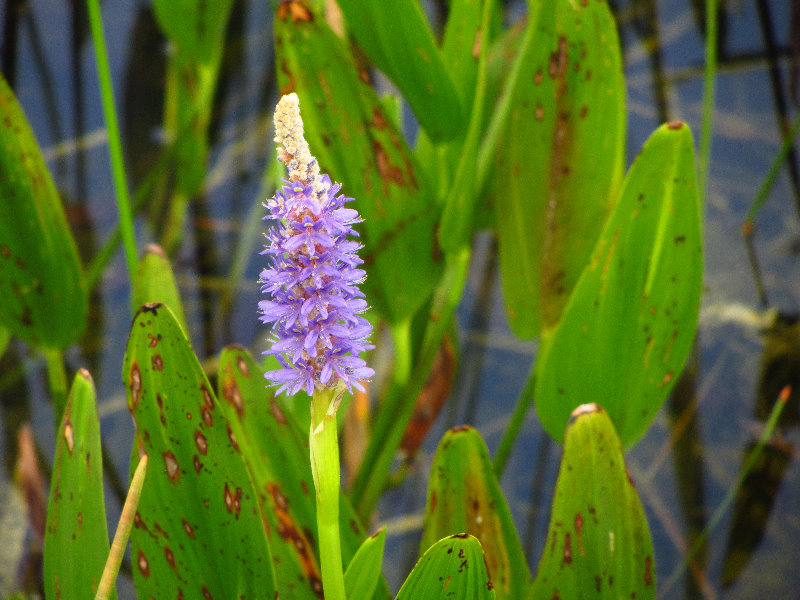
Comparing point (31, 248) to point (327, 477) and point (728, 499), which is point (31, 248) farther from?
point (728, 499)

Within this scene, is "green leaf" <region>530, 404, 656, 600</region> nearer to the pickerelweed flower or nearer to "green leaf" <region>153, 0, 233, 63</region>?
the pickerelweed flower

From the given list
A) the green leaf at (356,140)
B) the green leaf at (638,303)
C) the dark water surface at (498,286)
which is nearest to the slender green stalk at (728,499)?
the dark water surface at (498,286)

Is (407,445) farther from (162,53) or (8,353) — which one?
(162,53)

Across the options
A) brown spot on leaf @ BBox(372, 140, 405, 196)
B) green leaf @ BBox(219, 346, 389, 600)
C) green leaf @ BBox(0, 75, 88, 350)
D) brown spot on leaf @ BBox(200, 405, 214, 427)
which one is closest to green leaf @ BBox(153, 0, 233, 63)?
green leaf @ BBox(0, 75, 88, 350)

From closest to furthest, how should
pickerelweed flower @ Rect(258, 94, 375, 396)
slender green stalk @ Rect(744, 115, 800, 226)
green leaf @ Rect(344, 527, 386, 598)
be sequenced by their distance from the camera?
1. pickerelweed flower @ Rect(258, 94, 375, 396)
2. green leaf @ Rect(344, 527, 386, 598)
3. slender green stalk @ Rect(744, 115, 800, 226)

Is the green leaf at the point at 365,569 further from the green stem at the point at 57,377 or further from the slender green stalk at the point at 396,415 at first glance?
the green stem at the point at 57,377

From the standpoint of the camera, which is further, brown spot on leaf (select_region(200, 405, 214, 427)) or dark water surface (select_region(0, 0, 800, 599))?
dark water surface (select_region(0, 0, 800, 599))

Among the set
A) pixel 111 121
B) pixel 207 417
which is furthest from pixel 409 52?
pixel 207 417
